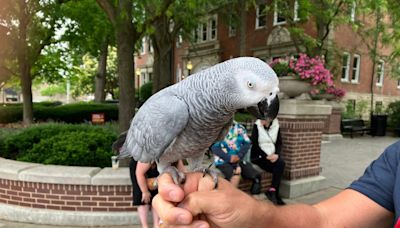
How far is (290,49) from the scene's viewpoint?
1432 cm

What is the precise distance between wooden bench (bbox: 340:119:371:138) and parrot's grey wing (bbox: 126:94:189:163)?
1246 centimetres

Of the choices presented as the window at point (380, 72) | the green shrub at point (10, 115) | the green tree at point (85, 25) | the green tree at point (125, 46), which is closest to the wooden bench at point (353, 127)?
the window at point (380, 72)

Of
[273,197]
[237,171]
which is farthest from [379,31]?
[237,171]

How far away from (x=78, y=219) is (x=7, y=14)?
6227 mm

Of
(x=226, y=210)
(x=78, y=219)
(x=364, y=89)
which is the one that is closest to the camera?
(x=226, y=210)

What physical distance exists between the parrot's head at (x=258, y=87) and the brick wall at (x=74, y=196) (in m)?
2.50

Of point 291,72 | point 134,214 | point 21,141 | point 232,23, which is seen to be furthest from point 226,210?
point 232,23

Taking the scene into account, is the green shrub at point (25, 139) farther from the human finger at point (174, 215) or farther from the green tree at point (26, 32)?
the human finger at point (174, 215)

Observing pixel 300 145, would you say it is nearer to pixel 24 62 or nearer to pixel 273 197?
pixel 273 197

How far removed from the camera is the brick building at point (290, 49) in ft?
47.3

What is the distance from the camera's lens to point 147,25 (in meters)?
4.67

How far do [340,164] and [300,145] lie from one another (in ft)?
10.2

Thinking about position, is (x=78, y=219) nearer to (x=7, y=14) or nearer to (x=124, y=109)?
(x=124, y=109)

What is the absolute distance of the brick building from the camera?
1441 centimetres
